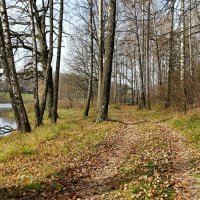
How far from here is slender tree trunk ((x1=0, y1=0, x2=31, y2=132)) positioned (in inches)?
640

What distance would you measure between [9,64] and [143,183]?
11.3 metres

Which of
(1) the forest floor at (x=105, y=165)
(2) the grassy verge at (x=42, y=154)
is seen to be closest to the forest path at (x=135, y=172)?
(1) the forest floor at (x=105, y=165)

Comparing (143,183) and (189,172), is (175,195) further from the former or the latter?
(189,172)

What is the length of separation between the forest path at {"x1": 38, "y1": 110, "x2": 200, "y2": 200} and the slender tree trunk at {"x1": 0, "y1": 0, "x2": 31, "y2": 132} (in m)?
5.85

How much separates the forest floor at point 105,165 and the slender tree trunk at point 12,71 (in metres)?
2.26

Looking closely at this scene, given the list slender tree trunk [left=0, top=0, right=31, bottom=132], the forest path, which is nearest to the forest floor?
the forest path

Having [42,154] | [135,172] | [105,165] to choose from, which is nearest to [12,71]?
[42,154]

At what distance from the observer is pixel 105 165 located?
969cm

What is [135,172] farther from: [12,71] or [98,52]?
[98,52]

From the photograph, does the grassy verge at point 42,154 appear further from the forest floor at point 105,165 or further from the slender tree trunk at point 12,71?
Result: the slender tree trunk at point 12,71

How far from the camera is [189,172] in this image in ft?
27.1

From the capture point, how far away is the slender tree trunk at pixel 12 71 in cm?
1625

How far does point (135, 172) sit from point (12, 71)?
10.00 metres

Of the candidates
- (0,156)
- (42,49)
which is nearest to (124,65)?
(42,49)
